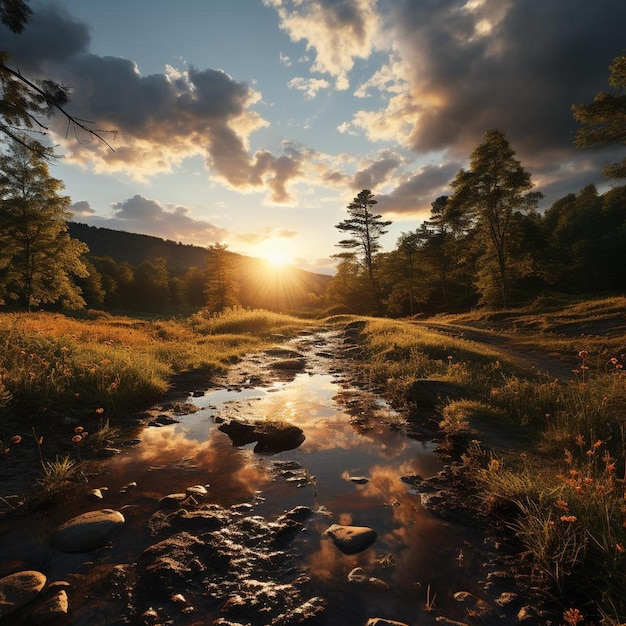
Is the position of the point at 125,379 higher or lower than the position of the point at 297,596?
higher

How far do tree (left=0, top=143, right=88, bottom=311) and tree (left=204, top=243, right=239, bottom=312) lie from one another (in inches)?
764

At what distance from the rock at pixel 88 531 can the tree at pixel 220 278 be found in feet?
144

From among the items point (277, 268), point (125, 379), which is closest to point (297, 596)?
point (125, 379)

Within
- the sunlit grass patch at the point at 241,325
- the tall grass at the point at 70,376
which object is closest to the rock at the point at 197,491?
the tall grass at the point at 70,376

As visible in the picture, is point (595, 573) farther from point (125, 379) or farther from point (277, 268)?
point (277, 268)

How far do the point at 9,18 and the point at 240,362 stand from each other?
11204mm

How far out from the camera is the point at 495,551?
10.6ft

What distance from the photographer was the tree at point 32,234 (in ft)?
82.1

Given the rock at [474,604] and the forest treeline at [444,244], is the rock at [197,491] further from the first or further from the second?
the forest treeline at [444,244]

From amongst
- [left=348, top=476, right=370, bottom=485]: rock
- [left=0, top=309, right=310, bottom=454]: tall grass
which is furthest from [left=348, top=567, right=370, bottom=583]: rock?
[left=0, top=309, right=310, bottom=454]: tall grass

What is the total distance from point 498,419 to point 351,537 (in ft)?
12.7

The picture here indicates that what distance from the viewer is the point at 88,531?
11.1 ft

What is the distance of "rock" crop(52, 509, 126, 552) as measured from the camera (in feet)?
10.7

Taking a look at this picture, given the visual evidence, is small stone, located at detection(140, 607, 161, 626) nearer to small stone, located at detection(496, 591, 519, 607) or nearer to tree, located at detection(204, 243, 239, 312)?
small stone, located at detection(496, 591, 519, 607)
